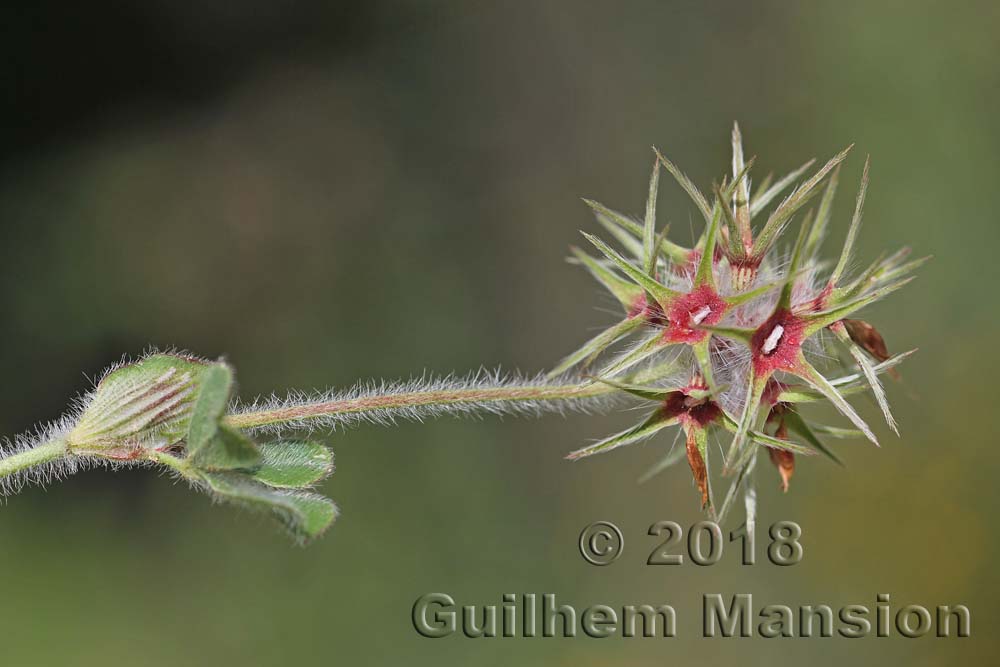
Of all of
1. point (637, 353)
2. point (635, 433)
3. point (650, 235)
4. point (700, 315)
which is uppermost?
point (650, 235)

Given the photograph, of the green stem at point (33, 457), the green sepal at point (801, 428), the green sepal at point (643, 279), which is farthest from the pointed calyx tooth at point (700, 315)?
the green stem at point (33, 457)

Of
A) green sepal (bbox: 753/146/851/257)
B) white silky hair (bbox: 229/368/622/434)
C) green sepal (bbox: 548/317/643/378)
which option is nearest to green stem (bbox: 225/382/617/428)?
white silky hair (bbox: 229/368/622/434)

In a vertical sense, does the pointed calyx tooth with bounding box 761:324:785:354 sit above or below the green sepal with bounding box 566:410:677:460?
above

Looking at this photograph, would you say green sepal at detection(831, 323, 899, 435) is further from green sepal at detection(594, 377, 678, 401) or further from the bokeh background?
the bokeh background

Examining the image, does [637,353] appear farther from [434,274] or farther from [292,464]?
[434,274]

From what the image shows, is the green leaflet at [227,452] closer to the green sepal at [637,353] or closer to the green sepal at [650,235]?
the green sepal at [637,353]

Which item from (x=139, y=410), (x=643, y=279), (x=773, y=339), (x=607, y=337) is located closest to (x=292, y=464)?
(x=139, y=410)
